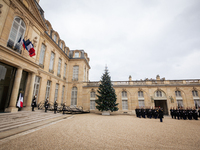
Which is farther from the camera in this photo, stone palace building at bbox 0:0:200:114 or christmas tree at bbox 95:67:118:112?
christmas tree at bbox 95:67:118:112

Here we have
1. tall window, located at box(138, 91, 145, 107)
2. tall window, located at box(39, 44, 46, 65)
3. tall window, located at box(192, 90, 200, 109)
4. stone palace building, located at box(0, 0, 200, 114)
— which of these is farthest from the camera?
tall window, located at box(138, 91, 145, 107)

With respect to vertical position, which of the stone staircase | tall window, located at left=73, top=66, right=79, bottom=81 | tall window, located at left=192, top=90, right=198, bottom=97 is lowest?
the stone staircase

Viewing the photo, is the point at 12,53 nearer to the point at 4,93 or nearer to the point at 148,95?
the point at 4,93

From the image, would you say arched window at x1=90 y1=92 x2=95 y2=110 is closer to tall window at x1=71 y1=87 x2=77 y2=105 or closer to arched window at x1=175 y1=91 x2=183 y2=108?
tall window at x1=71 y1=87 x2=77 y2=105

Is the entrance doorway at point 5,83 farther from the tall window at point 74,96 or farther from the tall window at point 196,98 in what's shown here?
the tall window at point 196,98

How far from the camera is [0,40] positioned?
729 centimetres

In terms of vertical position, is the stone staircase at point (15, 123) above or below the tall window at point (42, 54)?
below

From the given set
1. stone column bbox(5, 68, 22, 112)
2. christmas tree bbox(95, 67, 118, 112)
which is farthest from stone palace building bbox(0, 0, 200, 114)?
christmas tree bbox(95, 67, 118, 112)

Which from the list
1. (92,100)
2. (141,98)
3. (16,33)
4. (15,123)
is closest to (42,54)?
(16,33)

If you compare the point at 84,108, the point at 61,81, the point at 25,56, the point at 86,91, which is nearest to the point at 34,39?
the point at 25,56

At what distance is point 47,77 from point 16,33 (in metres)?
6.63

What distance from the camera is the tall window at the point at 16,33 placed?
839 cm

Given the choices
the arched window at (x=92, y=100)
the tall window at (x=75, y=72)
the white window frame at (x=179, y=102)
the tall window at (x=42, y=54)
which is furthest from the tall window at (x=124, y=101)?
the tall window at (x=42, y=54)

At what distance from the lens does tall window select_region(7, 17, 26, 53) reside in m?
8.39
